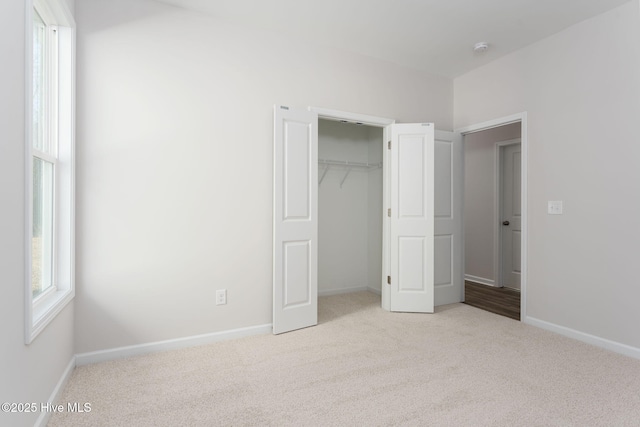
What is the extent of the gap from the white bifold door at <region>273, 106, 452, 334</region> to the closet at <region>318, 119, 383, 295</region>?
0.78 meters

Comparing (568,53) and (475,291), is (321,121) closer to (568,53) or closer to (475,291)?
(568,53)

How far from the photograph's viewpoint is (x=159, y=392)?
2072mm

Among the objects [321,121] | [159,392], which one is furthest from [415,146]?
[159,392]

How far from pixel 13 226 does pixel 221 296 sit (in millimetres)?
1692

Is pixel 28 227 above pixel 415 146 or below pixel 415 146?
below

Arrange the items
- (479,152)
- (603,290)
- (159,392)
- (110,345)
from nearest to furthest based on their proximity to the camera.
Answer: (159,392)
(110,345)
(603,290)
(479,152)

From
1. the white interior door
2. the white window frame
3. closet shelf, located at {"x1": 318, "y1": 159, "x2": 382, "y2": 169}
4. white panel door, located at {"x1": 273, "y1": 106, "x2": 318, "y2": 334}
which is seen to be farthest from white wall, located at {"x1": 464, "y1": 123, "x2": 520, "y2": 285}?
the white window frame

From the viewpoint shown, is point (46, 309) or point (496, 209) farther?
point (496, 209)

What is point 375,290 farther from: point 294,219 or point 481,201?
point 481,201

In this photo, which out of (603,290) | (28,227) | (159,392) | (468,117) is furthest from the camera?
(468,117)

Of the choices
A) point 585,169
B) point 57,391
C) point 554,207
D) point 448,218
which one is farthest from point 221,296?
point 585,169

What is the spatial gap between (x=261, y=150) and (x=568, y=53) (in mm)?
2930

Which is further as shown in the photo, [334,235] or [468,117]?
[334,235]

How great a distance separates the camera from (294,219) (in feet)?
10.5
